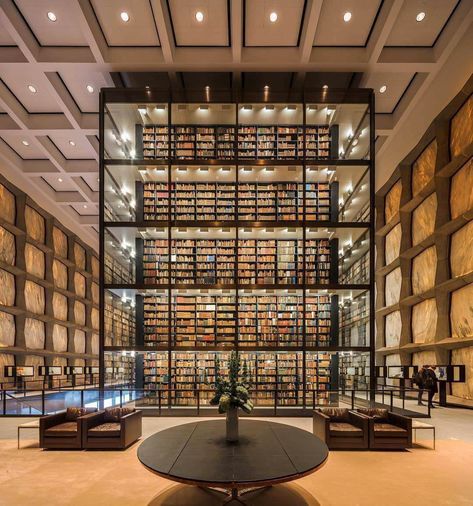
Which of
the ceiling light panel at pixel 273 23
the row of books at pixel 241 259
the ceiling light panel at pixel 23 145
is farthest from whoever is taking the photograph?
the ceiling light panel at pixel 23 145

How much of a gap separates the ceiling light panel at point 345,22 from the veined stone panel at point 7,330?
1320 centimetres

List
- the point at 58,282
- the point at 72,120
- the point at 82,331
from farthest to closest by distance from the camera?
the point at 82,331 → the point at 58,282 → the point at 72,120

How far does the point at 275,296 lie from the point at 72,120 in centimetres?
763

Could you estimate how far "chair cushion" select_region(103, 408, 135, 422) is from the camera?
21.6 feet

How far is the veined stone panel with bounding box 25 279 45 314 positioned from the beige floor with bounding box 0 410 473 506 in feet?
39.7

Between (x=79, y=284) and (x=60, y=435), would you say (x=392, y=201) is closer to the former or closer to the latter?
(x=60, y=435)

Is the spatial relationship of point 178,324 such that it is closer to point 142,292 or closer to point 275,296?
point 142,292

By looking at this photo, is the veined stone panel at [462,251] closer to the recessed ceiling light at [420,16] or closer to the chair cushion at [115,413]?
the recessed ceiling light at [420,16]

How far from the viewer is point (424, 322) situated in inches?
528

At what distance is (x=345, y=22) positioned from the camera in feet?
32.3

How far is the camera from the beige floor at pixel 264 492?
13.6ft

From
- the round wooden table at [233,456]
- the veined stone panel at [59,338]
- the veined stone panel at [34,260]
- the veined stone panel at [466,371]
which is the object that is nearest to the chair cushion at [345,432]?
the round wooden table at [233,456]

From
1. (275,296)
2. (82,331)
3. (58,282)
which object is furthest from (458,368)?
(82,331)

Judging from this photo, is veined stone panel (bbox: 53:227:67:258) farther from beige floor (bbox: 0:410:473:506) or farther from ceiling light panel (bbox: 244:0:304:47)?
beige floor (bbox: 0:410:473:506)
